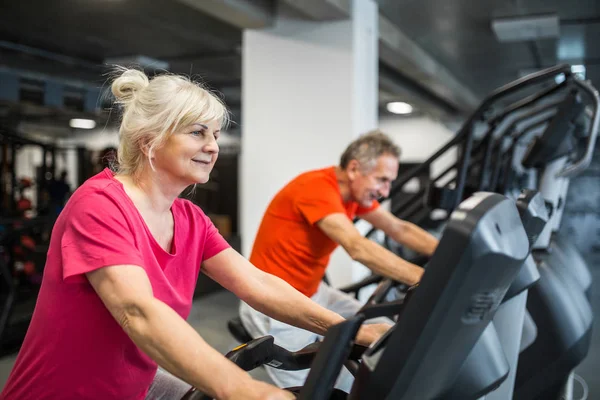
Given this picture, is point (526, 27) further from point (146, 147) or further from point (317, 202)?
point (146, 147)

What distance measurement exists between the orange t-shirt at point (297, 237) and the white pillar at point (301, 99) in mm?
1823

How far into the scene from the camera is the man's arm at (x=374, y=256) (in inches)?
77.6

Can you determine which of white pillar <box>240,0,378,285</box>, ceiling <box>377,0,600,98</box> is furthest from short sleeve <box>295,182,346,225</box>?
ceiling <box>377,0,600,98</box>

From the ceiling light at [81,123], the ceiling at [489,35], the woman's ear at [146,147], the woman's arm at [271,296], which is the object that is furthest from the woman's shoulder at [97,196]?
the ceiling light at [81,123]

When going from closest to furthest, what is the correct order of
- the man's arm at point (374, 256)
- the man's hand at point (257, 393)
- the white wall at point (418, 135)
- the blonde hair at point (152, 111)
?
the man's hand at point (257, 393), the blonde hair at point (152, 111), the man's arm at point (374, 256), the white wall at point (418, 135)

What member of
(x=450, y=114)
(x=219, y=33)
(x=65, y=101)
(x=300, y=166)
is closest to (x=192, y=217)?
(x=300, y=166)

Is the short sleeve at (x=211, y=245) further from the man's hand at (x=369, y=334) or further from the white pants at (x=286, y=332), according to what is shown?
the white pants at (x=286, y=332)

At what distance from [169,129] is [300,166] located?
9.76 feet

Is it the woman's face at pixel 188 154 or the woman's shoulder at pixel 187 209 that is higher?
the woman's face at pixel 188 154

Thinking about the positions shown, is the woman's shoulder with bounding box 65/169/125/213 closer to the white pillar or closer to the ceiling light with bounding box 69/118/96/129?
the white pillar

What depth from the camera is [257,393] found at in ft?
3.06

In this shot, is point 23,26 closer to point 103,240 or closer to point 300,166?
point 300,166

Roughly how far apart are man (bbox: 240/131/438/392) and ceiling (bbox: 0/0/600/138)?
1813mm

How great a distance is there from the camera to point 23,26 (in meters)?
5.46
